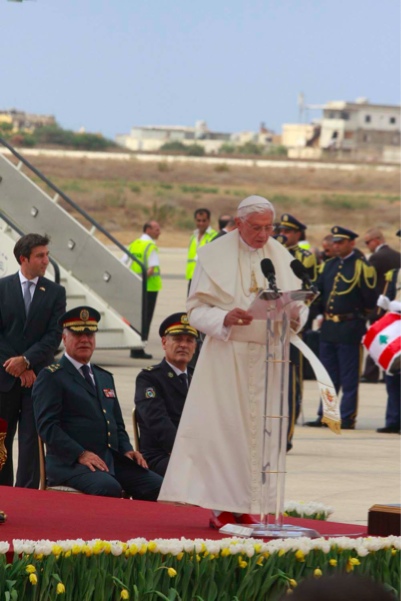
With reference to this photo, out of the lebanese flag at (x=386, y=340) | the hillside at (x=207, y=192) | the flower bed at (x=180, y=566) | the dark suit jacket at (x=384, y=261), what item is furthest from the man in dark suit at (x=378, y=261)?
the hillside at (x=207, y=192)

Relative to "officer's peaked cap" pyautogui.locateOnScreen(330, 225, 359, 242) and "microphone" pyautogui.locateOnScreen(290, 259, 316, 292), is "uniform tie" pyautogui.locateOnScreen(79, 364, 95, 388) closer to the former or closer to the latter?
"microphone" pyautogui.locateOnScreen(290, 259, 316, 292)

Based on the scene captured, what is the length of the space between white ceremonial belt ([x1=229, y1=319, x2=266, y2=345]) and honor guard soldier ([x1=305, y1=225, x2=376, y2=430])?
6710 mm

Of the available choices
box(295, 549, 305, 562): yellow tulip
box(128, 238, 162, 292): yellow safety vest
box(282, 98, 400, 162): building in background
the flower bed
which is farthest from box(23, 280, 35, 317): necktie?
box(282, 98, 400, 162): building in background

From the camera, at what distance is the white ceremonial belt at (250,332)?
6.52 m

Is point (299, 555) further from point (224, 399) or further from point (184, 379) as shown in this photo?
point (184, 379)

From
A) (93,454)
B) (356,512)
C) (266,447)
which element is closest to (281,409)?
(266,447)

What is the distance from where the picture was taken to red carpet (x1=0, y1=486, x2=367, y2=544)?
20.1 ft

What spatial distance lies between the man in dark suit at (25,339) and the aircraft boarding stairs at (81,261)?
793 cm

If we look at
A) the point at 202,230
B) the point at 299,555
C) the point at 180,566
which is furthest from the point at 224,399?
the point at 202,230

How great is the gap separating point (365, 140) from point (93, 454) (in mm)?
132418

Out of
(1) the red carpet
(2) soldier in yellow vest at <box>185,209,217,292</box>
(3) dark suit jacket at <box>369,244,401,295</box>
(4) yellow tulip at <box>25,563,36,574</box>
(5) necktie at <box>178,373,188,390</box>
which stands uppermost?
(2) soldier in yellow vest at <box>185,209,217,292</box>

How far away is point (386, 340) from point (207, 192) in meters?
67.0

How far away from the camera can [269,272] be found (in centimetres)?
618

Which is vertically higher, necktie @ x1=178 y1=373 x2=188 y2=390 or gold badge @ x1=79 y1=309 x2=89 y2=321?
gold badge @ x1=79 y1=309 x2=89 y2=321
